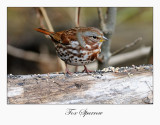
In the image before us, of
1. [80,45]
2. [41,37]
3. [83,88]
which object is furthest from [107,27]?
[41,37]

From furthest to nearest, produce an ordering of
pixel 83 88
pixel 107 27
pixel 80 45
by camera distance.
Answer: pixel 107 27, pixel 80 45, pixel 83 88

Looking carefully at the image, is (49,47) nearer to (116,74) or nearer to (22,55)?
(22,55)

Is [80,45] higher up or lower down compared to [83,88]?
higher up

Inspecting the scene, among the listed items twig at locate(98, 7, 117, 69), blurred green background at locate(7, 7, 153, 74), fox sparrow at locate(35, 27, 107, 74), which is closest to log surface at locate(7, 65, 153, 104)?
fox sparrow at locate(35, 27, 107, 74)

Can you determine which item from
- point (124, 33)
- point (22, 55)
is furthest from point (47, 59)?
point (124, 33)

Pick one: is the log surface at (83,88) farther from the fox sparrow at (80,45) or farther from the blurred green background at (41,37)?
the blurred green background at (41,37)

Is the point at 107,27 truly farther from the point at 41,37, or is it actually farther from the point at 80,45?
the point at 41,37

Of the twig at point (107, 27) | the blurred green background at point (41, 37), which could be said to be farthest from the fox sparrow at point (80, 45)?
the blurred green background at point (41, 37)
